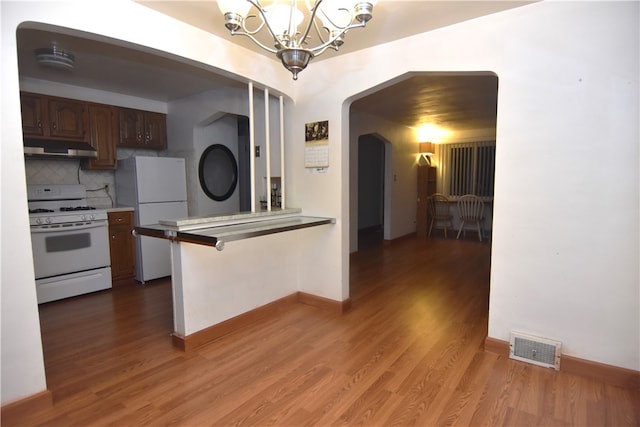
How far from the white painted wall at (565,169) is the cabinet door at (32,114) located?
12.5ft

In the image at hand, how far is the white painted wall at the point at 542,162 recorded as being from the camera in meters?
1.64

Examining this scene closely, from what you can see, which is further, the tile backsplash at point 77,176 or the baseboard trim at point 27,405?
the tile backsplash at point 77,176

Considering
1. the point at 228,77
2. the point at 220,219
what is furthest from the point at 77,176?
the point at 220,219

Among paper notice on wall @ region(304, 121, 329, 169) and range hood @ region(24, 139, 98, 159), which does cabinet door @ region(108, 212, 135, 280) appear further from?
paper notice on wall @ region(304, 121, 329, 169)

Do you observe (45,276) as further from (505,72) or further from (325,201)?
(505,72)

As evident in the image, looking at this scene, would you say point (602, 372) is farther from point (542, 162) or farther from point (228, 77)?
point (228, 77)

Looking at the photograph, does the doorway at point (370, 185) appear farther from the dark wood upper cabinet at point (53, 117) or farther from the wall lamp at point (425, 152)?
the dark wood upper cabinet at point (53, 117)

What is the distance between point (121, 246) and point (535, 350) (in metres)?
4.07

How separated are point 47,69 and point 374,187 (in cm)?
643

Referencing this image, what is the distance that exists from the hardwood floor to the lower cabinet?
0.64 metres

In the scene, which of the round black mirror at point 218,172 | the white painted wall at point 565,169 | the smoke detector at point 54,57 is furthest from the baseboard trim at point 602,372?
the smoke detector at point 54,57

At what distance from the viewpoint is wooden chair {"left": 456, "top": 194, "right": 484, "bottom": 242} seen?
253 inches

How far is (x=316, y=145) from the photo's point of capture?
3062mm

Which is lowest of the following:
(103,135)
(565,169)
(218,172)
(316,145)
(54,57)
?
(565,169)
